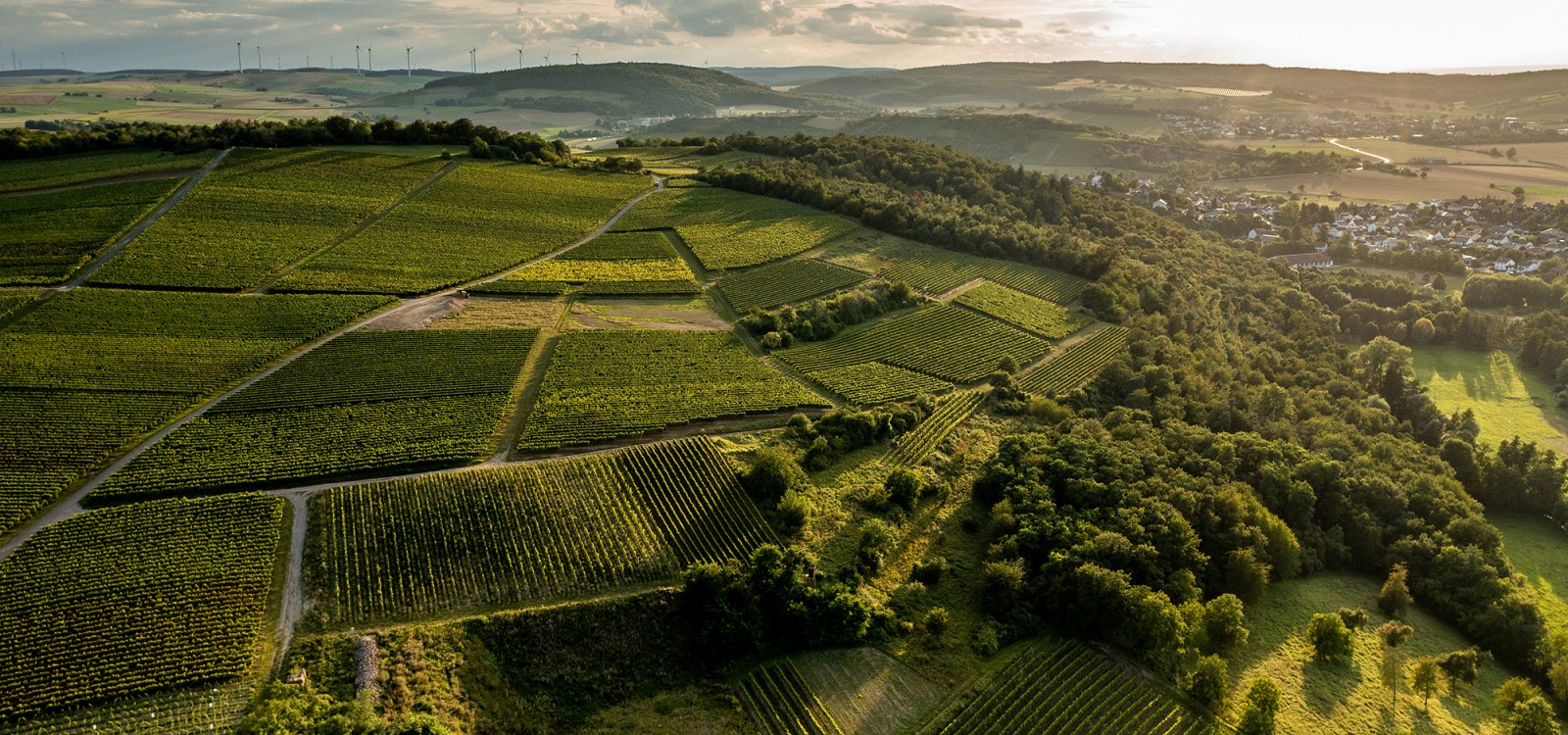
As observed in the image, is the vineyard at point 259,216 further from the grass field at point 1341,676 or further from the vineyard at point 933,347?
the grass field at point 1341,676

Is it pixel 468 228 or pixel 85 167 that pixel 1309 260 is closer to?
pixel 468 228

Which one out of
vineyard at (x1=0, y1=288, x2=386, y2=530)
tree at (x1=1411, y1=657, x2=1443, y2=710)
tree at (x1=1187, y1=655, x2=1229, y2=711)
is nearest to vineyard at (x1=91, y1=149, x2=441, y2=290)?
vineyard at (x1=0, y1=288, x2=386, y2=530)

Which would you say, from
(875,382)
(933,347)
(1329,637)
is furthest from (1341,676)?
(933,347)

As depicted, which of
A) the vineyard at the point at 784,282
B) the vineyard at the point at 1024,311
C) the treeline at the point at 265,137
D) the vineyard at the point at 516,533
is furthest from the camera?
the treeline at the point at 265,137

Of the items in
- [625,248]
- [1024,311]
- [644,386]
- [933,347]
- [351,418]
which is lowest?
[351,418]

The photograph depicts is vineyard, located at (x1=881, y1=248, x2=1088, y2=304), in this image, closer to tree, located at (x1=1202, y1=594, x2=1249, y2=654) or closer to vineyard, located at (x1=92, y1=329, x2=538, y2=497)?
vineyard, located at (x1=92, y1=329, x2=538, y2=497)

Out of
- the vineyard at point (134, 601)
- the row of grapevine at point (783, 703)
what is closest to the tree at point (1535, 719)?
the row of grapevine at point (783, 703)

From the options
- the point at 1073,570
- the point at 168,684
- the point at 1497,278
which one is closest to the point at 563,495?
the point at 168,684
